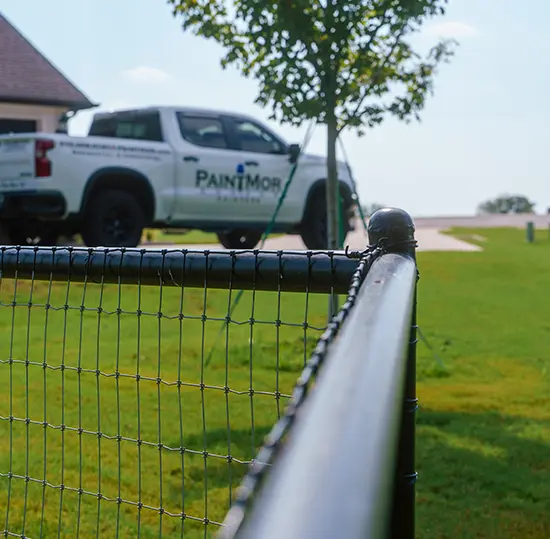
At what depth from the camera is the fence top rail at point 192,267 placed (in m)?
2.23

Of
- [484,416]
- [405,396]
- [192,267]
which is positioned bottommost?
[484,416]

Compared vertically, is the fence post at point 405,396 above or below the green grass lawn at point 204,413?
above

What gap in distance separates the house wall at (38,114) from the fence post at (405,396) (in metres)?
21.9

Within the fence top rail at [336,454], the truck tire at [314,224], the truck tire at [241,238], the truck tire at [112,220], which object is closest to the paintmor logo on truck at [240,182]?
the truck tire at [314,224]

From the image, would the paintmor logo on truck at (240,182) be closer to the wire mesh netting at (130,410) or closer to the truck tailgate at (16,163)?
Result: the truck tailgate at (16,163)

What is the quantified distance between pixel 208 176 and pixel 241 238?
228 cm

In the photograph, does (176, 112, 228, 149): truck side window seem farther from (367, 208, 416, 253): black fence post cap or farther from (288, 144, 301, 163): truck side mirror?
(367, 208, 416, 253): black fence post cap

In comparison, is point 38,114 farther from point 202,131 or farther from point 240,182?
point 240,182

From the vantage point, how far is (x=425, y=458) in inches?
210

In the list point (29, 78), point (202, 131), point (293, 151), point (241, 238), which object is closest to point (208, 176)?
point (202, 131)

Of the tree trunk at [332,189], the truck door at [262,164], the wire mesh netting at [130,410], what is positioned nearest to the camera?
the wire mesh netting at [130,410]

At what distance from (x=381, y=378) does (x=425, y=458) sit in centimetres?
468

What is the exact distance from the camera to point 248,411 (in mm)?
Answer: 6625

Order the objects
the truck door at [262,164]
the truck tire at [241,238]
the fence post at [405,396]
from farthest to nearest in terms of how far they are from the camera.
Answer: the truck tire at [241,238], the truck door at [262,164], the fence post at [405,396]
